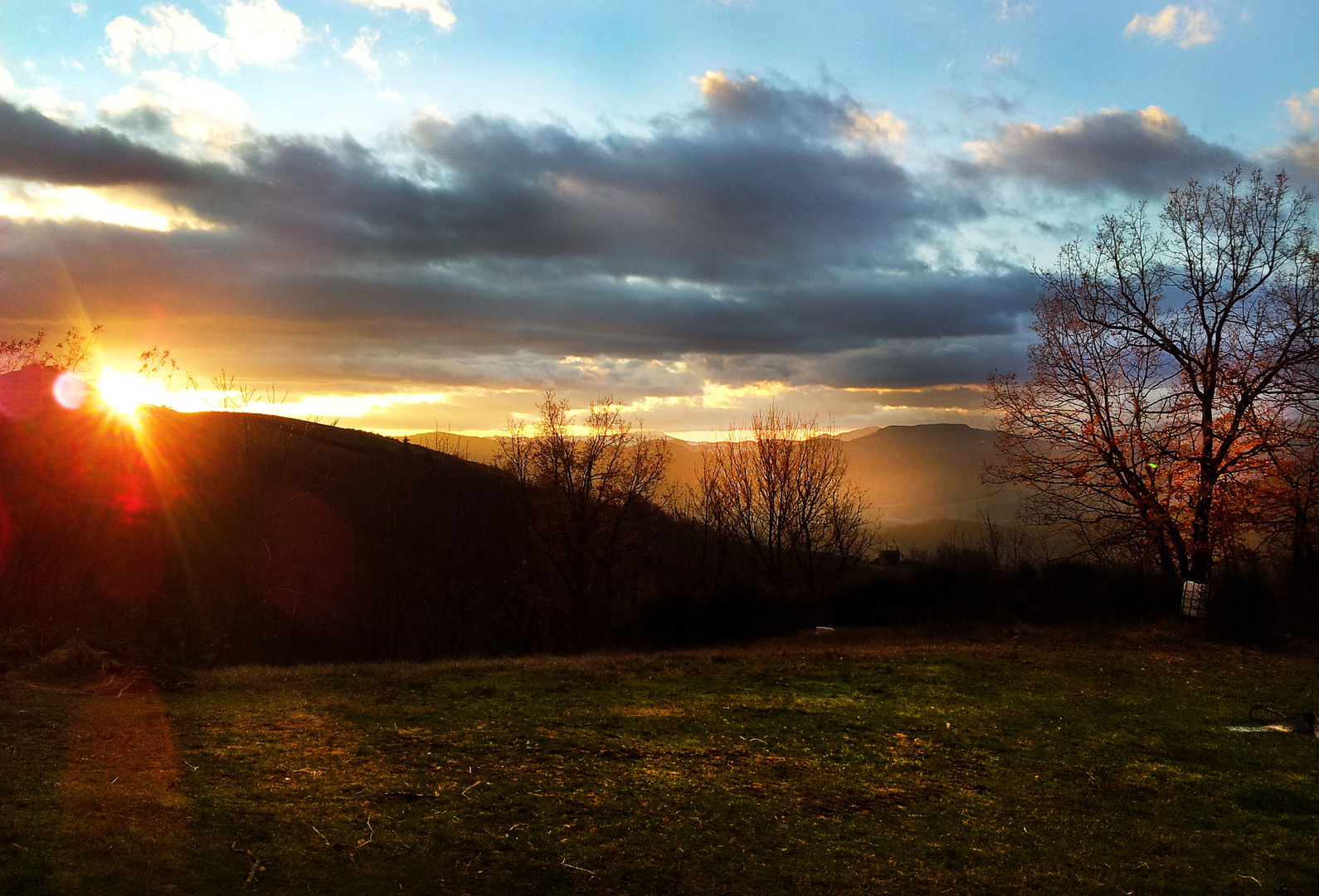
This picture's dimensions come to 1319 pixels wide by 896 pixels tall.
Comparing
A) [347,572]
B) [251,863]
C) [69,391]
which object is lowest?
[347,572]

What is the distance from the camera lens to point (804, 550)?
110 ft

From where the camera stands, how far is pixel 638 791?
575cm

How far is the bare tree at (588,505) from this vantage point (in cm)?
3409

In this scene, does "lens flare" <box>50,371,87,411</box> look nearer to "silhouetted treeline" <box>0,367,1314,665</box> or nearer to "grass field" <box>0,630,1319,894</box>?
"silhouetted treeline" <box>0,367,1314,665</box>

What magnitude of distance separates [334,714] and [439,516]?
33.9m

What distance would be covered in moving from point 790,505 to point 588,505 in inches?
311

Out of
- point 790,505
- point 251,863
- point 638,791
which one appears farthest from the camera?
point 790,505

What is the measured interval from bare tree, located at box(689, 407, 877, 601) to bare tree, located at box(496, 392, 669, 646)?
3647 mm

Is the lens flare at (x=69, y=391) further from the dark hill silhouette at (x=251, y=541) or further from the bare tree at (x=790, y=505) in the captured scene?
the bare tree at (x=790, y=505)

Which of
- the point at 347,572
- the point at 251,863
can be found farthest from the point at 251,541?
the point at 251,863

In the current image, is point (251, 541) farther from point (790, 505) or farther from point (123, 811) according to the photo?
point (123, 811)

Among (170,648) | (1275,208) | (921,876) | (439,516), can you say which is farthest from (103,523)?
(1275,208)

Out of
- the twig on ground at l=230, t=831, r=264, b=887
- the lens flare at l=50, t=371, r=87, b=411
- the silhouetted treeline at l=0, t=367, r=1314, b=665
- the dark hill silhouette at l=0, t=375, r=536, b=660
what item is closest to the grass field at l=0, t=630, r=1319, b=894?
the twig on ground at l=230, t=831, r=264, b=887

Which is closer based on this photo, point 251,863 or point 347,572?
point 251,863
